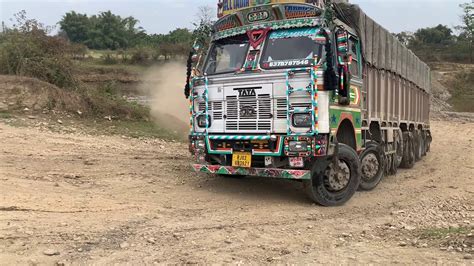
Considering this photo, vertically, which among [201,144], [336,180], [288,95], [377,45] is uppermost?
[377,45]

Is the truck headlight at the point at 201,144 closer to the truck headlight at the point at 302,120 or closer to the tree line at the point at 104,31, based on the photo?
the truck headlight at the point at 302,120

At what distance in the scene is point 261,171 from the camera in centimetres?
729

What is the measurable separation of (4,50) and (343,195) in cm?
1334

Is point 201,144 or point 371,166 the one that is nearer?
point 201,144

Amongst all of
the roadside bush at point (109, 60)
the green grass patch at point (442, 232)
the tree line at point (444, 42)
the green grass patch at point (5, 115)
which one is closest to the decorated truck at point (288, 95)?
the green grass patch at point (442, 232)

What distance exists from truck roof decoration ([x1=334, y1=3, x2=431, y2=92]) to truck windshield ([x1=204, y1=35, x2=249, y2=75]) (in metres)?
1.73

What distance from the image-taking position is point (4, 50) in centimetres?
1600

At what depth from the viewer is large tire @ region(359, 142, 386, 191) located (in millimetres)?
9073

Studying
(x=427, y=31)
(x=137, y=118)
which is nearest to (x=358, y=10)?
(x=137, y=118)

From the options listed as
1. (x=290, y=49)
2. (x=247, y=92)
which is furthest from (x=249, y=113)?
(x=290, y=49)

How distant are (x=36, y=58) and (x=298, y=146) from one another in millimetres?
12213

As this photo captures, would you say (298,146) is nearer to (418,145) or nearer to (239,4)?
(239,4)

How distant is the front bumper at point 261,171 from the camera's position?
276 inches

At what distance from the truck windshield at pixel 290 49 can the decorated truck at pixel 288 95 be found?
0.06 ft
